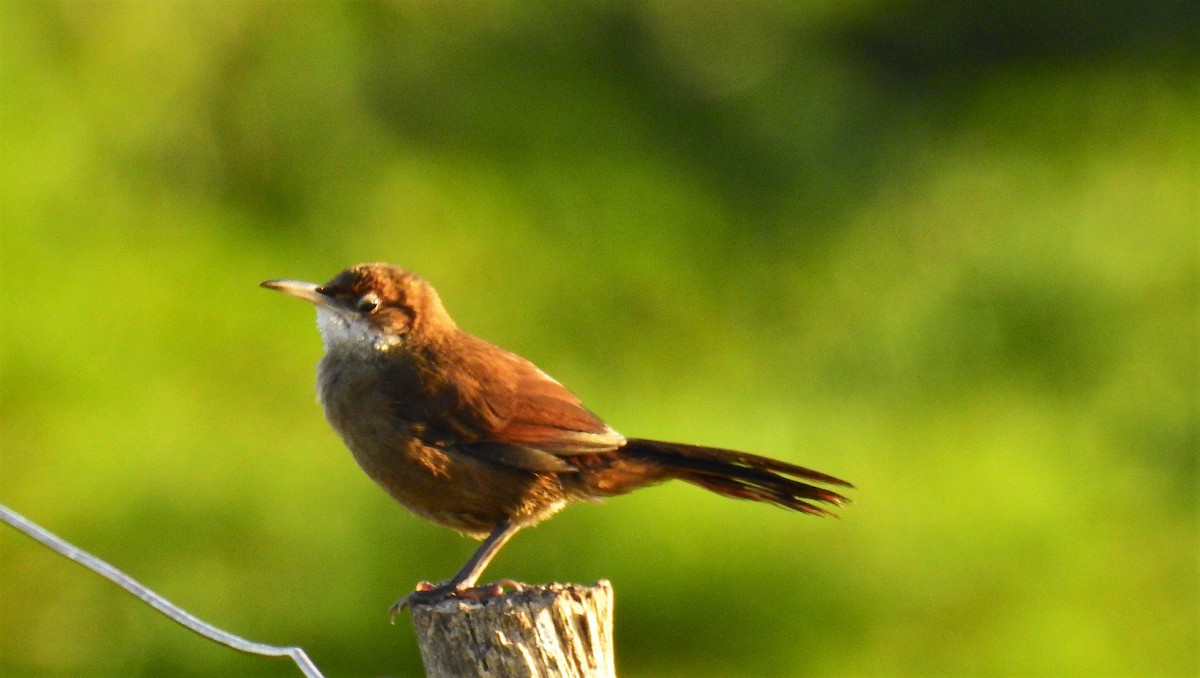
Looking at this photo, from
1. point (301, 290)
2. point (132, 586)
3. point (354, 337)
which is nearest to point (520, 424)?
point (354, 337)

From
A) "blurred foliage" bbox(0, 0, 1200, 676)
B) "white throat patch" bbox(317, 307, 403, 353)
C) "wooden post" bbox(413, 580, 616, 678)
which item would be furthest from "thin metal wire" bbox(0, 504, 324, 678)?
"blurred foliage" bbox(0, 0, 1200, 676)

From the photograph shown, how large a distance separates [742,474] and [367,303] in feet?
4.34

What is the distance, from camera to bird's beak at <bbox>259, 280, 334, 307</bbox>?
4.30 metres

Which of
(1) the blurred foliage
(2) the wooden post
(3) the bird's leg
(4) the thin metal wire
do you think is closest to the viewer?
(4) the thin metal wire

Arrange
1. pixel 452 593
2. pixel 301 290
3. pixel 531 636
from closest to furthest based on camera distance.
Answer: pixel 531 636 → pixel 452 593 → pixel 301 290

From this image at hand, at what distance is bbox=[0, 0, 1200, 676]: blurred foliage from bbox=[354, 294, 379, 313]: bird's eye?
3192 mm

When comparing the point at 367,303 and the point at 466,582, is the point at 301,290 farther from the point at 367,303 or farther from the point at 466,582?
the point at 466,582

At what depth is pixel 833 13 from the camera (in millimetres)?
12492

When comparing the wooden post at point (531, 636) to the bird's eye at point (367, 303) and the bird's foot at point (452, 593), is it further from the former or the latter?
the bird's eye at point (367, 303)

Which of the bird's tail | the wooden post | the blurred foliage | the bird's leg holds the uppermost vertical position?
the blurred foliage

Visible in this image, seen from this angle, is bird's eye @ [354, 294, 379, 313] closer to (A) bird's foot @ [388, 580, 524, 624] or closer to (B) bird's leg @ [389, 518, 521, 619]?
(B) bird's leg @ [389, 518, 521, 619]

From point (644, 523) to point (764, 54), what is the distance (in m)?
5.29

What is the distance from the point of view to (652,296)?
32.3 feet

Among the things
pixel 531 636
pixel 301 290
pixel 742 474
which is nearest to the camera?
pixel 531 636
